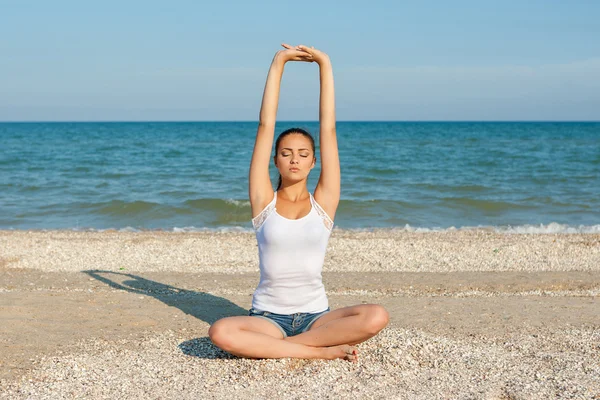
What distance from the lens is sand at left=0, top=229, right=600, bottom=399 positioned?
4840mm

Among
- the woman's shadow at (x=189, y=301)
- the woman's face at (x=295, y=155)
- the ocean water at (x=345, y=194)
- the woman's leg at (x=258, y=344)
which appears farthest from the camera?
the ocean water at (x=345, y=194)

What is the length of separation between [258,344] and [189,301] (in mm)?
2810

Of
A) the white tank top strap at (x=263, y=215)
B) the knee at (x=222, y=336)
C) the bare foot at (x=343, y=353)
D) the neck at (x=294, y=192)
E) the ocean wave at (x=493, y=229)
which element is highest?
the neck at (x=294, y=192)

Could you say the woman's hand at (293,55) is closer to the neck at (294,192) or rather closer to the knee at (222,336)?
the neck at (294,192)

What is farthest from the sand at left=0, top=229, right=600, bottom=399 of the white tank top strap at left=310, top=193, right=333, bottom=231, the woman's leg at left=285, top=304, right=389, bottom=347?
the white tank top strap at left=310, top=193, right=333, bottom=231

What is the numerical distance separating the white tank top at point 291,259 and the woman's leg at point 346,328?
0.71 ft

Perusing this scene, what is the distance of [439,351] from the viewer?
5508mm

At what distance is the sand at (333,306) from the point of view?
15.9ft

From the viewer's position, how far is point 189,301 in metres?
7.79

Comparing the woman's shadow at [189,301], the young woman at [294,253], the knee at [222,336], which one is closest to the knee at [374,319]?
the young woman at [294,253]

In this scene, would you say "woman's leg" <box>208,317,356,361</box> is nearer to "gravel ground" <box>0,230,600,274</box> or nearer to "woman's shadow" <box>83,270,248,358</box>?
"woman's shadow" <box>83,270,248,358</box>

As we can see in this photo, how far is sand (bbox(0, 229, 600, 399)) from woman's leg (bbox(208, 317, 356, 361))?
0.09 metres

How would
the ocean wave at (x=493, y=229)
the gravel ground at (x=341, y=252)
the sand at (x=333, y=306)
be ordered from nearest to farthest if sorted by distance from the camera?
the sand at (x=333, y=306) < the gravel ground at (x=341, y=252) < the ocean wave at (x=493, y=229)

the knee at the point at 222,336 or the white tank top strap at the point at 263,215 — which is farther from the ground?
the white tank top strap at the point at 263,215
